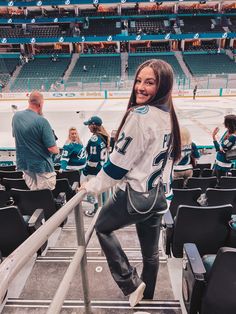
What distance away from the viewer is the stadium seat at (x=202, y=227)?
2.03 metres

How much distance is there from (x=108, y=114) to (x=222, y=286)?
491 inches

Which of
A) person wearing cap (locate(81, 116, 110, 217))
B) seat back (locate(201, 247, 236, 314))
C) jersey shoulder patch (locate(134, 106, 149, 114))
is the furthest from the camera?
person wearing cap (locate(81, 116, 110, 217))

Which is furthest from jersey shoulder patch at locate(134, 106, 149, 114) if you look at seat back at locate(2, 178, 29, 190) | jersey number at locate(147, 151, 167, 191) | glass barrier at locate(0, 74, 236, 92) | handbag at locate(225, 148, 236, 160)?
glass barrier at locate(0, 74, 236, 92)

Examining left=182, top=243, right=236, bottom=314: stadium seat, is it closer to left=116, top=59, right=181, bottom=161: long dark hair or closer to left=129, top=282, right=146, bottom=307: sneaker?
left=129, top=282, right=146, bottom=307: sneaker

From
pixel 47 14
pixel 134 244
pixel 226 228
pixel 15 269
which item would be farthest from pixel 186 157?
pixel 47 14

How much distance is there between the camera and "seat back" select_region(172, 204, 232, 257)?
6.66ft

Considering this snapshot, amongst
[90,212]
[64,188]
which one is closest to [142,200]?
[64,188]

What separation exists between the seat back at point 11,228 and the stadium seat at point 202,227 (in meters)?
1.15

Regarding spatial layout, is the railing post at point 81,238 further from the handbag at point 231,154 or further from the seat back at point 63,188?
the handbag at point 231,154

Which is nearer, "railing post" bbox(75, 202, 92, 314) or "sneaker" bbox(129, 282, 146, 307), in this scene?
"railing post" bbox(75, 202, 92, 314)

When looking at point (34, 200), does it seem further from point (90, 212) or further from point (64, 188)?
point (90, 212)

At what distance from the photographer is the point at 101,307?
174 centimetres

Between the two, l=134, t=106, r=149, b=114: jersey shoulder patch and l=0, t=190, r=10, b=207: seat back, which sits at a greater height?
l=134, t=106, r=149, b=114: jersey shoulder patch

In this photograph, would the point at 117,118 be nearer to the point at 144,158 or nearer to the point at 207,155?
the point at 207,155
